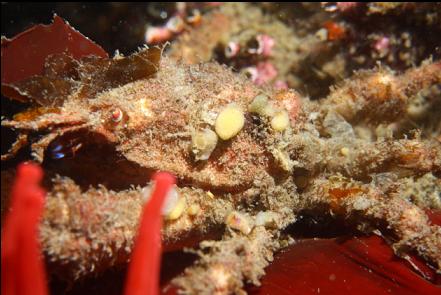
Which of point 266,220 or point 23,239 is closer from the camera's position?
point 23,239

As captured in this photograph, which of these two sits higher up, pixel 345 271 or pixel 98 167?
pixel 98 167

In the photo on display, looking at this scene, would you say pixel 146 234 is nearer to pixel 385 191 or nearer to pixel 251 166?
pixel 251 166

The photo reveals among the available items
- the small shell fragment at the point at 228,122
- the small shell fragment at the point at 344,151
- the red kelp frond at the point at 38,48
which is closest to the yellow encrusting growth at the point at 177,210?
the small shell fragment at the point at 228,122


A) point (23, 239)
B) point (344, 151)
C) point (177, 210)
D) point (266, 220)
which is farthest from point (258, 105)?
point (23, 239)

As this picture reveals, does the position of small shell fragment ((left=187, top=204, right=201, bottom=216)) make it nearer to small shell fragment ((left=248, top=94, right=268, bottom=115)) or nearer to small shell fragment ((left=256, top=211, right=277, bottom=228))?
small shell fragment ((left=256, top=211, right=277, bottom=228))

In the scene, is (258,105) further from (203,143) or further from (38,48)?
(38,48)

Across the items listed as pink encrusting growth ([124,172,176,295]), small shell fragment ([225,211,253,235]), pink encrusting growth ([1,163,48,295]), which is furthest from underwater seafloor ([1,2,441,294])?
pink encrusting growth ([124,172,176,295])

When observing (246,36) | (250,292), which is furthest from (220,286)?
(246,36)

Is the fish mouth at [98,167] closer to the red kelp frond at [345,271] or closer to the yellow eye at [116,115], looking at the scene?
the yellow eye at [116,115]
